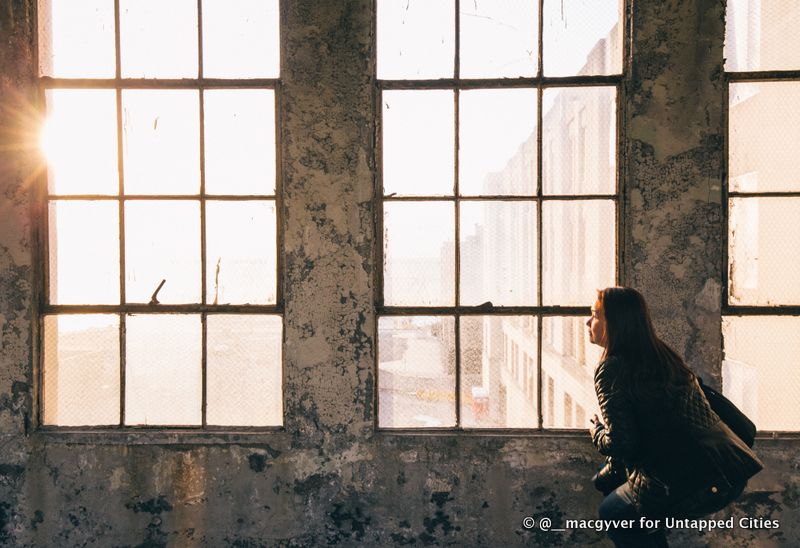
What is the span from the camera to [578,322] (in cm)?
268

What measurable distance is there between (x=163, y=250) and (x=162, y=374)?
24.8 inches

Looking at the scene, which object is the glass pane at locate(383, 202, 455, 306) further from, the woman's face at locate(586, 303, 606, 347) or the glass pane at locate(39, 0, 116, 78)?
the glass pane at locate(39, 0, 116, 78)

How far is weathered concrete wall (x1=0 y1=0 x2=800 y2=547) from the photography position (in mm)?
2527

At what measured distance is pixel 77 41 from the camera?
2713 millimetres

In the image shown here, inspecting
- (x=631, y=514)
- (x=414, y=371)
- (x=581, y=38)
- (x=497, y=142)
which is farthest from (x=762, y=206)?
(x=414, y=371)

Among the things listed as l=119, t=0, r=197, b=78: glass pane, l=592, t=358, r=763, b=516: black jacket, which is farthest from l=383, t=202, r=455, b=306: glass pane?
l=119, t=0, r=197, b=78: glass pane

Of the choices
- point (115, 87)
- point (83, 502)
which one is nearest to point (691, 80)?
point (115, 87)

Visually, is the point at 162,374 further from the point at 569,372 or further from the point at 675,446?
the point at 675,446

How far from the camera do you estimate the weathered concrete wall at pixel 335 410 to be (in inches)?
99.5

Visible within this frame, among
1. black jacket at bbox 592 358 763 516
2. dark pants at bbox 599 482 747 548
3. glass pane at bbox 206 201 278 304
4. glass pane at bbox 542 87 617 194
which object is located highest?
glass pane at bbox 542 87 617 194

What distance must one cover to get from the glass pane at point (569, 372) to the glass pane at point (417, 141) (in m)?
0.93

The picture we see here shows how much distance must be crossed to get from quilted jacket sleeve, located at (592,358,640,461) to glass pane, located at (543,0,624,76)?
1518mm

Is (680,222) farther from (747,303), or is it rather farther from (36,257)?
(36,257)

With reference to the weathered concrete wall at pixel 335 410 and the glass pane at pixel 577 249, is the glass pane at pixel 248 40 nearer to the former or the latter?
the weathered concrete wall at pixel 335 410
